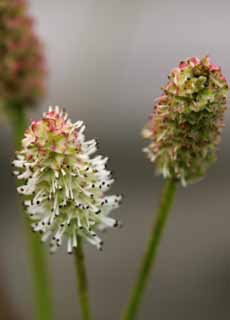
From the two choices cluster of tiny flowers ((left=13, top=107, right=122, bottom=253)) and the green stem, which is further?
the green stem

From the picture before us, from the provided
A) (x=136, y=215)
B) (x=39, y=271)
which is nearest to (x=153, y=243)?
(x=39, y=271)

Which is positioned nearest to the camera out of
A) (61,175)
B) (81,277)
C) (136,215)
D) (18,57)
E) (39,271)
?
(61,175)

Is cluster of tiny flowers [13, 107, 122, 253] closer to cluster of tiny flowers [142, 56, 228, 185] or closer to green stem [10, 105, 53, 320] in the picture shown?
→ cluster of tiny flowers [142, 56, 228, 185]

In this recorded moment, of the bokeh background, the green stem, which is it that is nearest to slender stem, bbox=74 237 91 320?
the green stem

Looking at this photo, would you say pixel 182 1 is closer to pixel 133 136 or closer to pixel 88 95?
pixel 133 136

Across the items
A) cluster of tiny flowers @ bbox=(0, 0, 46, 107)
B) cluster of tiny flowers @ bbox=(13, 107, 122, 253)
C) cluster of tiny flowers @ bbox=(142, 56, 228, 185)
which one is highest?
cluster of tiny flowers @ bbox=(0, 0, 46, 107)

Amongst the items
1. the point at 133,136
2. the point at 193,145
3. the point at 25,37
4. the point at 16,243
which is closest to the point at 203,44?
the point at 133,136

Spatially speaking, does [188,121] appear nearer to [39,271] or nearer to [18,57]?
[39,271]
